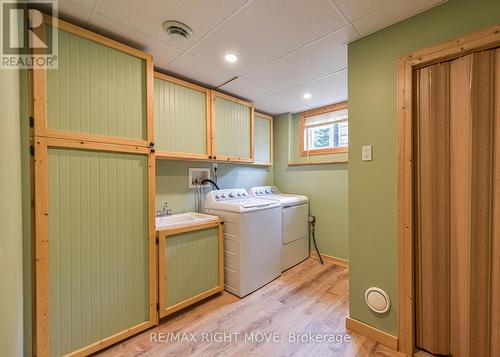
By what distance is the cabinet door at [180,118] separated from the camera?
6.86 feet

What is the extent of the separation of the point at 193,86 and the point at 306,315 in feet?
8.10

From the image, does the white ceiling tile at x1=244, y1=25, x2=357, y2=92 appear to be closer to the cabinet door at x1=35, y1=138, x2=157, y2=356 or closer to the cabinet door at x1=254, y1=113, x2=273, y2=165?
the cabinet door at x1=254, y1=113, x2=273, y2=165

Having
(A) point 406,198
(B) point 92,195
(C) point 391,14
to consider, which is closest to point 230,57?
(C) point 391,14

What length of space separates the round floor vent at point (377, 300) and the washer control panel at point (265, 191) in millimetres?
1940

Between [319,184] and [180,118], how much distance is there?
2.10 m

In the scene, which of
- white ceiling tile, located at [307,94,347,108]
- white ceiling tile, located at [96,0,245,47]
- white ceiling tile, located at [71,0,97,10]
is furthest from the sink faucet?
white ceiling tile, located at [307,94,347,108]

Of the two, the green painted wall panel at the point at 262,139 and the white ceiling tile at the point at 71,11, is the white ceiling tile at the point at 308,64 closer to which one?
the green painted wall panel at the point at 262,139

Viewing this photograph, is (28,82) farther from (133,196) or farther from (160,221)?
(160,221)

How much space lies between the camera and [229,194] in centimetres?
284

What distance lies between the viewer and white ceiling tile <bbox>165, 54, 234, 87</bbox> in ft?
6.54

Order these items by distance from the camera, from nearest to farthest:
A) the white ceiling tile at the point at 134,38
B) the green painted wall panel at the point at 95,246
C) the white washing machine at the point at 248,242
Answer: the green painted wall panel at the point at 95,246, the white ceiling tile at the point at 134,38, the white washing machine at the point at 248,242

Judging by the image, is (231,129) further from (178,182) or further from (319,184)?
(319,184)

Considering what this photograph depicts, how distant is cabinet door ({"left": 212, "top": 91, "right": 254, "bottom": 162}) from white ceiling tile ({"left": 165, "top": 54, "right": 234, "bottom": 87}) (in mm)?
193

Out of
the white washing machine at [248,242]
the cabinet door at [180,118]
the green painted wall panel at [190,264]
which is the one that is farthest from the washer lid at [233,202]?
the cabinet door at [180,118]
